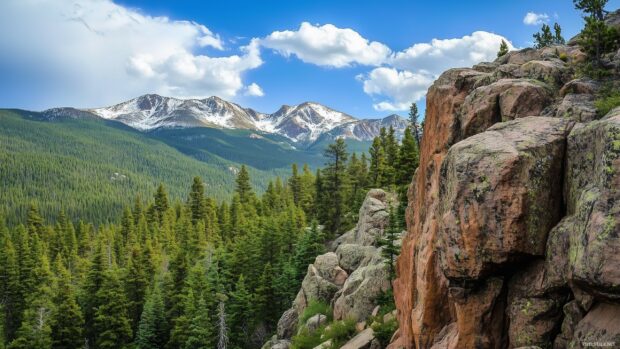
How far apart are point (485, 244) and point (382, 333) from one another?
46.1ft

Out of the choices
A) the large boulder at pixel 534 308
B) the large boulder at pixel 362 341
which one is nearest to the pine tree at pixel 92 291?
the large boulder at pixel 362 341

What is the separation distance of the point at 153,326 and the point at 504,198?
162ft

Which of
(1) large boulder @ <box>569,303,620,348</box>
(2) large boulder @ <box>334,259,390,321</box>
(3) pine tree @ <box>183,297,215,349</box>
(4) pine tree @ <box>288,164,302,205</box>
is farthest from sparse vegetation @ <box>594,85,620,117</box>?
(4) pine tree @ <box>288,164,302,205</box>

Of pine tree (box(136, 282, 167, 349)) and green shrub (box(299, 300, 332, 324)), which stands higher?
green shrub (box(299, 300, 332, 324))

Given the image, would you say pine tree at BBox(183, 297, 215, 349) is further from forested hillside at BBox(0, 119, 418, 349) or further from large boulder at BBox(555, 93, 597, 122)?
large boulder at BBox(555, 93, 597, 122)

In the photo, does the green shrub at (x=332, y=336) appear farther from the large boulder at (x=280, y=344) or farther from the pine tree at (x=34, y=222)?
the pine tree at (x=34, y=222)

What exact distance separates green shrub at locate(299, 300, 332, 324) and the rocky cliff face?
19.8 metres

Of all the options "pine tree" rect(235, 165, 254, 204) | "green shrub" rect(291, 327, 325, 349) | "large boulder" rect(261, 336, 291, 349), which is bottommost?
"large boulder" rect(261, 336, 291, 349)

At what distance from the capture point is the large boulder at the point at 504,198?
38.9 feet

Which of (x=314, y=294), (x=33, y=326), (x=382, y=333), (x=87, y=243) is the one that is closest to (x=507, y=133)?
(x=382, y=333)

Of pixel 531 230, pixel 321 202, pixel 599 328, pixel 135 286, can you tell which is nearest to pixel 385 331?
pixel 531 230

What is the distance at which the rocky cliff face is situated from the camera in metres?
9.88

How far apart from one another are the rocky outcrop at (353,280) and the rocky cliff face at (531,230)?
13.0 metres

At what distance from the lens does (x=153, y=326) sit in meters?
51.8
